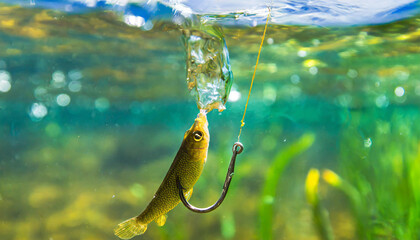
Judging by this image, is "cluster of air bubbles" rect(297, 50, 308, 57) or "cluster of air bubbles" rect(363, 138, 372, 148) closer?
"cluster of air bubbles" rect(363, 138, 372, 148)

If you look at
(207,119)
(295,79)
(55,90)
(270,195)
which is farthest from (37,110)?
(295,79)

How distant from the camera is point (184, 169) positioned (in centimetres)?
199

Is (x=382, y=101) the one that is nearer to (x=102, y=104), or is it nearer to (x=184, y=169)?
(x=102, y=104)

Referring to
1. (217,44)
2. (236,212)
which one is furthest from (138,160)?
(217,44)

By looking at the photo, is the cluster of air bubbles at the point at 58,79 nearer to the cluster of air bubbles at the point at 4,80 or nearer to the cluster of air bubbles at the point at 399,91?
the cluster of air bubbles at the point at 4,80

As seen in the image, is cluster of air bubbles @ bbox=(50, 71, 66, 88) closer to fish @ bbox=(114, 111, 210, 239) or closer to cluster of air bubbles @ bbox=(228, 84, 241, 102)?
cluster of air bubbles @ bbox=(228, 84, 241, 102)

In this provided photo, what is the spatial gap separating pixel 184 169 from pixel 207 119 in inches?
232

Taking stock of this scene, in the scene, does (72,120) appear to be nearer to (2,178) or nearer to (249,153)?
(2,178)

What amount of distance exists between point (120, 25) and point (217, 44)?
2.69m

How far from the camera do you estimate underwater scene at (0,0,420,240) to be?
535 cm

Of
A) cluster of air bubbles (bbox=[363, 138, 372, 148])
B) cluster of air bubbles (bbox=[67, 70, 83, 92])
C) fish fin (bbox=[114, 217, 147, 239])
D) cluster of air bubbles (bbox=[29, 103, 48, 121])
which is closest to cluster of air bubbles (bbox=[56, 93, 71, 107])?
cluster of air bubbles (bbox=[67, 70, 83, 92])

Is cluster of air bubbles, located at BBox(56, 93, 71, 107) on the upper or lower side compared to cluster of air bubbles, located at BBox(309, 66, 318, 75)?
lower

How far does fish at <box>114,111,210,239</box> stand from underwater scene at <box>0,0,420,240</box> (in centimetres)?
265

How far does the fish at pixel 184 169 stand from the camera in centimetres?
194
